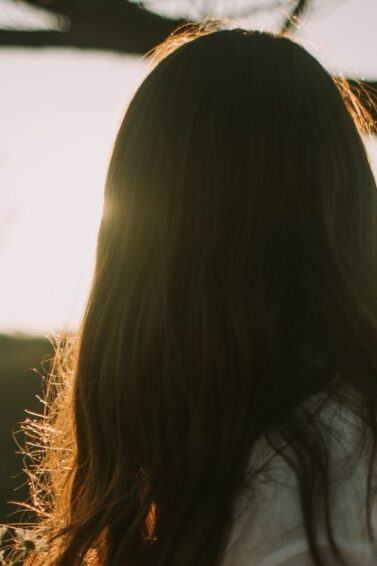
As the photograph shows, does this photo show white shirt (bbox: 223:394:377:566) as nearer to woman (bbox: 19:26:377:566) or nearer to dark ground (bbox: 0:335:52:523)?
woman (bbox: 19:26:377:566)

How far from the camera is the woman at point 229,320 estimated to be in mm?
1096

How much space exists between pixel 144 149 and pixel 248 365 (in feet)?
1.51

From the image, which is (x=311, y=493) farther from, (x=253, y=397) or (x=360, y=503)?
(x=253, y=397)

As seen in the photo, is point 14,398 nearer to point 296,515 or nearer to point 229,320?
point 229,320

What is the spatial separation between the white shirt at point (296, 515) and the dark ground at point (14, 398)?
404cm

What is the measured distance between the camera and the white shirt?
101cm

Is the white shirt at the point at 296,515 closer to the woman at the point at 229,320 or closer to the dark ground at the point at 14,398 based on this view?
the woman at the point at 229,320

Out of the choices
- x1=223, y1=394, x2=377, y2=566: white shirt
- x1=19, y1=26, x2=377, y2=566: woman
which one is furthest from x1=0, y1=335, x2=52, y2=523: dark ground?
x1=223, y1=394, x2=377, y2=566: white shirt

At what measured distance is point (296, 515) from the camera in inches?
40.4

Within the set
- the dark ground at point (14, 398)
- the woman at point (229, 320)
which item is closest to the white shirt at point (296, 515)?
the woman at point (229, 320)

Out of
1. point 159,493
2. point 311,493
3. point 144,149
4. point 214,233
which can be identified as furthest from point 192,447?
point 144,149

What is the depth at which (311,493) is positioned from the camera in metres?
1.03

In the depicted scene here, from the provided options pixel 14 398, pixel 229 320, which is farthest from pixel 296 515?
pixel 14 398

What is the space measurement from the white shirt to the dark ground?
4.04 meters
